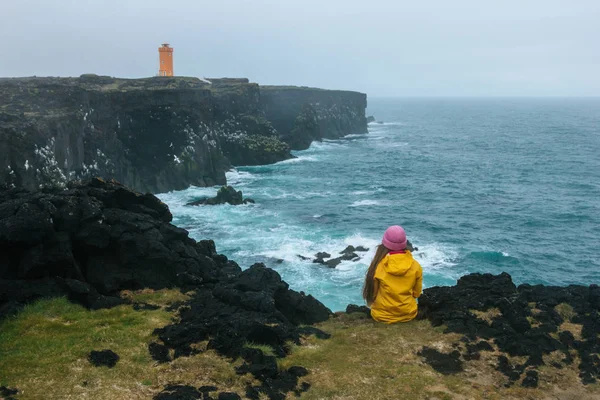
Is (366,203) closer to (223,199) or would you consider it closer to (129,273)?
(223,199)

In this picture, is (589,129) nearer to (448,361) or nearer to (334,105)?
(334,105)

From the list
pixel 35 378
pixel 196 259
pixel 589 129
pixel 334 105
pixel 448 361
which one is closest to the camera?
pixel 35 378

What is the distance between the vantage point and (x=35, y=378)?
11641mm

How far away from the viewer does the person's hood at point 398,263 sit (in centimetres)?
1416

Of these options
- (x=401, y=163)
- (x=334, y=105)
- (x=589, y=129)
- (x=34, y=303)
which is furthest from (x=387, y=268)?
(x=589, y=129)

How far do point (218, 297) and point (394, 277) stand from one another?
651 cm

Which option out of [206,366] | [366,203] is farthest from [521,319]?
[366,203]

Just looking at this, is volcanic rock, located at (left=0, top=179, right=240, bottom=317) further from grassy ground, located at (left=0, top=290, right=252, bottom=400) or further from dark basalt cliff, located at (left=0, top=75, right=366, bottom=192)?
dark basalt cliff, located at (left=0, top=75, right=366, bottom=192)

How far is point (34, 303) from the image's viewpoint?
15.4 meters

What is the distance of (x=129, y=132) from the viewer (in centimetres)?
6650

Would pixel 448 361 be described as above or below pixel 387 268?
below

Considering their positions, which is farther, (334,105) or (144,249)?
(334,105)

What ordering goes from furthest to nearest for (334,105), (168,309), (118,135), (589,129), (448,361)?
(589,129) → (334,105) → (118,135) → (168,309) → (448,361)

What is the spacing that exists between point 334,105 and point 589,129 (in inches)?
3389
